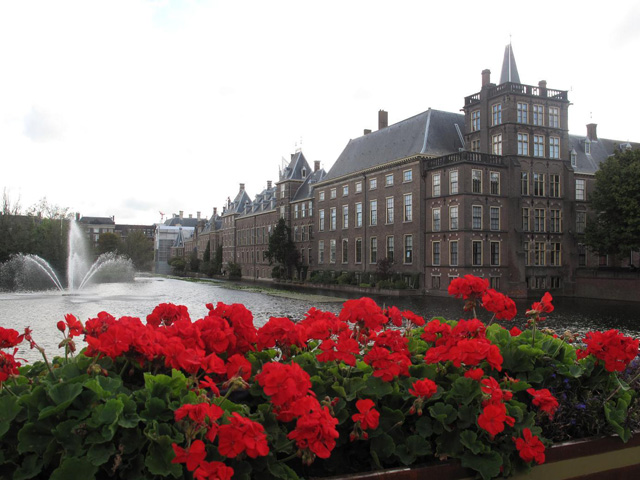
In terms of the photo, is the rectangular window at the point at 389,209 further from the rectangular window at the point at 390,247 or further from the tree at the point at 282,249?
the tree at the point at 282,249

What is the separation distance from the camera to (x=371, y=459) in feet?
10.4

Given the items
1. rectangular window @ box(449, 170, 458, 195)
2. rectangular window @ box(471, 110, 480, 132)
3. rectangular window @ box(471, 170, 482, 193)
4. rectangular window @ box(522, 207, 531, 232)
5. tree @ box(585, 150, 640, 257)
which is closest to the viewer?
tree @ box(585, 150, 640, 257)

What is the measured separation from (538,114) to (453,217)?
10.8 metres

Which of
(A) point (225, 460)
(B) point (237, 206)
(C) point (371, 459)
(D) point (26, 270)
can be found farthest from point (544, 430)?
(B) point (237, 206)

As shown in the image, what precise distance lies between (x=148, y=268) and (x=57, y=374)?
12813 cm

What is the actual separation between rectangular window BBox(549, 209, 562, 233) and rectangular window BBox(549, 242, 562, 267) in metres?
1.15

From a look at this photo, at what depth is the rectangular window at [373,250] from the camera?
47.6 m

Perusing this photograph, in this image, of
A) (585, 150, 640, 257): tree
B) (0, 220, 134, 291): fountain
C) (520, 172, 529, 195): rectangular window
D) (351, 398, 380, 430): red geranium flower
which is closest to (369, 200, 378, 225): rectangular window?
→ (520, 172, 529, 195): rectangular window

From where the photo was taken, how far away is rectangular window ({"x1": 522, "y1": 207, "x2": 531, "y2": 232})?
39.6 meters

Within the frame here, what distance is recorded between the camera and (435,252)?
40250 mm

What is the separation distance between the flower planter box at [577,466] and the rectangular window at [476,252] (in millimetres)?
35140

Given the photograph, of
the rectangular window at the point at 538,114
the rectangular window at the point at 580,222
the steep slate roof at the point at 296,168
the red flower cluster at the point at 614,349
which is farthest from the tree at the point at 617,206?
the steep slate roof at the point at 296,168

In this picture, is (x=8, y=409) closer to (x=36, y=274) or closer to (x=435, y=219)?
(x=435, y=219)

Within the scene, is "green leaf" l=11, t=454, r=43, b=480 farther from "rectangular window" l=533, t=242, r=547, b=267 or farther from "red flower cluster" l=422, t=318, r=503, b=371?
"rectangular window" l=533, t=242, r=547, b=267
